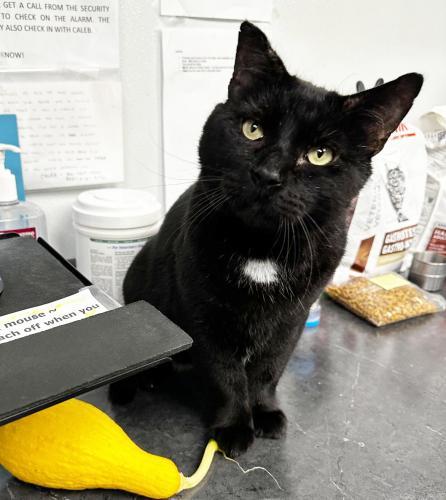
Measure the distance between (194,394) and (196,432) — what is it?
0.28 feet

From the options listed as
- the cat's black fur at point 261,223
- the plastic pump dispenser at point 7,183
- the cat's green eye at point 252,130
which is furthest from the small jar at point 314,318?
the plastic pump dispenser at point 7,183

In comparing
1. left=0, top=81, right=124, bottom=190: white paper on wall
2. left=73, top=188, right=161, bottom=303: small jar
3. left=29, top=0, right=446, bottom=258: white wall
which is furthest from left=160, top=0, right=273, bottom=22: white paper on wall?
left=73, top=188, right=161, bottom=303: small jar

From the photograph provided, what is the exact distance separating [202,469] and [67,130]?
0.64 metres

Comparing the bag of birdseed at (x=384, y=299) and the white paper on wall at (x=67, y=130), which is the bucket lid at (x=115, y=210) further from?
the bag of birdseed at (x=384, y=299)

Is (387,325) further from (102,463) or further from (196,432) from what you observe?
(102,463)

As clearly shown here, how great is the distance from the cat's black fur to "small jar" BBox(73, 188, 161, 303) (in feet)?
0.48

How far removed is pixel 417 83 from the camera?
1.72 feet

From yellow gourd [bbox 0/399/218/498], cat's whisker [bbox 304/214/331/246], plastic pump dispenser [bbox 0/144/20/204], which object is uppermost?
cat's whisker [bbox 304/214/331/246]

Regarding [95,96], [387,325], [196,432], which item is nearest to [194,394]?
[196,432]

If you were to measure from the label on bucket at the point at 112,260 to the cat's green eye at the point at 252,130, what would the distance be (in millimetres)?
357

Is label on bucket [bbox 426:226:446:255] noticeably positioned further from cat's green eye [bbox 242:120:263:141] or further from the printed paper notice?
the printed paper notice

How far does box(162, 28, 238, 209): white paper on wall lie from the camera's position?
0.95 meters

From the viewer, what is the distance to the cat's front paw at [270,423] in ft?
2.22

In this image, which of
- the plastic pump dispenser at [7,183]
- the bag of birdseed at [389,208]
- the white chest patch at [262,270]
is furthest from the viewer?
the bag of birdseed at [389,208]
